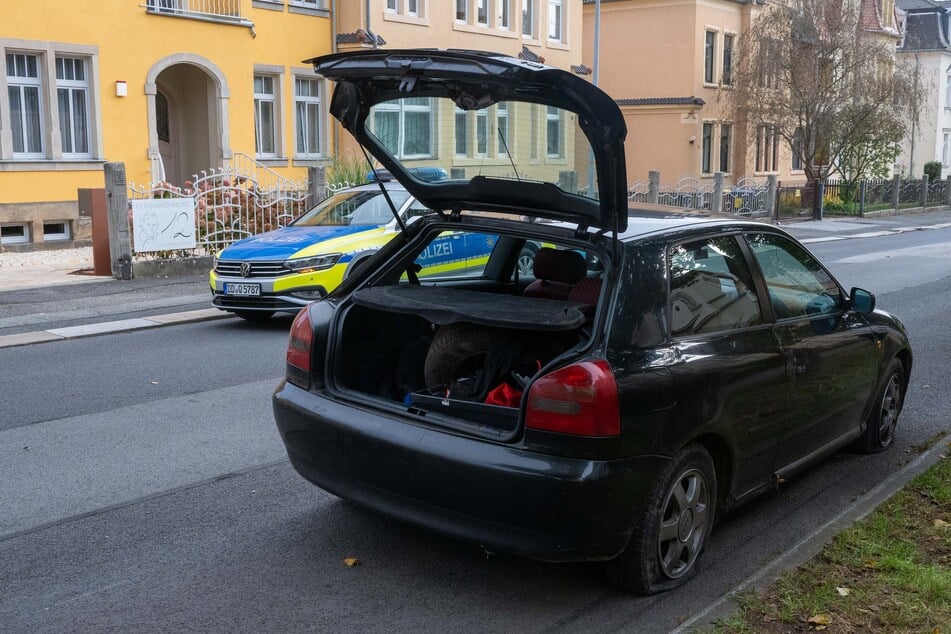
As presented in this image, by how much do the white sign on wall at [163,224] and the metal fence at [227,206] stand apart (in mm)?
163

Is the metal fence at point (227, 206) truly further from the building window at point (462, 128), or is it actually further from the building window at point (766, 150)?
the building window at point (766, 150)

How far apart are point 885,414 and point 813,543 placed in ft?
6.69

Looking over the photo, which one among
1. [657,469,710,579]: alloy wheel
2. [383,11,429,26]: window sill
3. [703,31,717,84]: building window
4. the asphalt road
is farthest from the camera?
[703,31,717,84]: building window

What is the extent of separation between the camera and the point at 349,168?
2050 cm

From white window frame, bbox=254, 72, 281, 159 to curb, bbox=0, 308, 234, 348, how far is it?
12.3m

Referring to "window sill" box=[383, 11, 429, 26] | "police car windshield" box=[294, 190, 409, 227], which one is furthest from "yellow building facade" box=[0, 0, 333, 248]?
"police car windshield" box=[294, 190, 409, 227]

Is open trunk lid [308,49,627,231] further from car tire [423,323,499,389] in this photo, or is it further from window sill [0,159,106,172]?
window sill [0,159,106,172]

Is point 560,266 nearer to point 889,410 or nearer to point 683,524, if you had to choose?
point 683,524

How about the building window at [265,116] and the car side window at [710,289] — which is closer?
the car side window at [710,289]

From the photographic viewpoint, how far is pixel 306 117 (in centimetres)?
2548

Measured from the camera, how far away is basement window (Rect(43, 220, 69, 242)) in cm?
1970

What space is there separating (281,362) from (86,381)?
171 centimetres

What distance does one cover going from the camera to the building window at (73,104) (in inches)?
789

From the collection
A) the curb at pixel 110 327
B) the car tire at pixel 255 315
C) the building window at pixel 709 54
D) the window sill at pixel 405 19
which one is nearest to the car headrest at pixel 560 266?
the car tire at pixel 255 315
